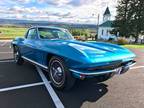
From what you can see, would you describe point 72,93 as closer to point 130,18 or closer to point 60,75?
point 60,75

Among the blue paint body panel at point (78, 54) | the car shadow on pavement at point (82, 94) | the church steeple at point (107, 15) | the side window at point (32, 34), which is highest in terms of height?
the church steeple at point (107, 15)

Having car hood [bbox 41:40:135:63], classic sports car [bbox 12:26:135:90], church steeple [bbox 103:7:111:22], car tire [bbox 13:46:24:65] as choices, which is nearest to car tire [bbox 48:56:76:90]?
classic sports car [bbox 12:26:135:90]

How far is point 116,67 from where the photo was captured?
499cm

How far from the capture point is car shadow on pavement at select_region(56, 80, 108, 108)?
14.5ft

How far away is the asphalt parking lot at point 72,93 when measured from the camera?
14.1 ft

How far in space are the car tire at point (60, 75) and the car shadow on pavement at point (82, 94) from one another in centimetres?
21

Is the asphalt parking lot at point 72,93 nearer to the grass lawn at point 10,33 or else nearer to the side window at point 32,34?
the side window at point 32,34

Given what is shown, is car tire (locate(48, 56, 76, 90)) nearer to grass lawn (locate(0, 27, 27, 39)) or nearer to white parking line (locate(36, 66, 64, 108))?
white parking line (locate(36, 66, 64, 108))

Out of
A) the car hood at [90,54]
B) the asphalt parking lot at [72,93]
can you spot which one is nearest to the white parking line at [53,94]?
the asphalt parking lot at [72,93]

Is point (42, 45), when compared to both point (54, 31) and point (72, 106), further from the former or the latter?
point (72, 106)

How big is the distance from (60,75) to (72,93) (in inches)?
20.4

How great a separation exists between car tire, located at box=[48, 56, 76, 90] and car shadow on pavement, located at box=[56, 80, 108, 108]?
8.2 inches

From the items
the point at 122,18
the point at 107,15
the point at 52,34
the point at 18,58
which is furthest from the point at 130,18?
the point at 107,15

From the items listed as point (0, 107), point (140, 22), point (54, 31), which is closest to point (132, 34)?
point (140, 22)
